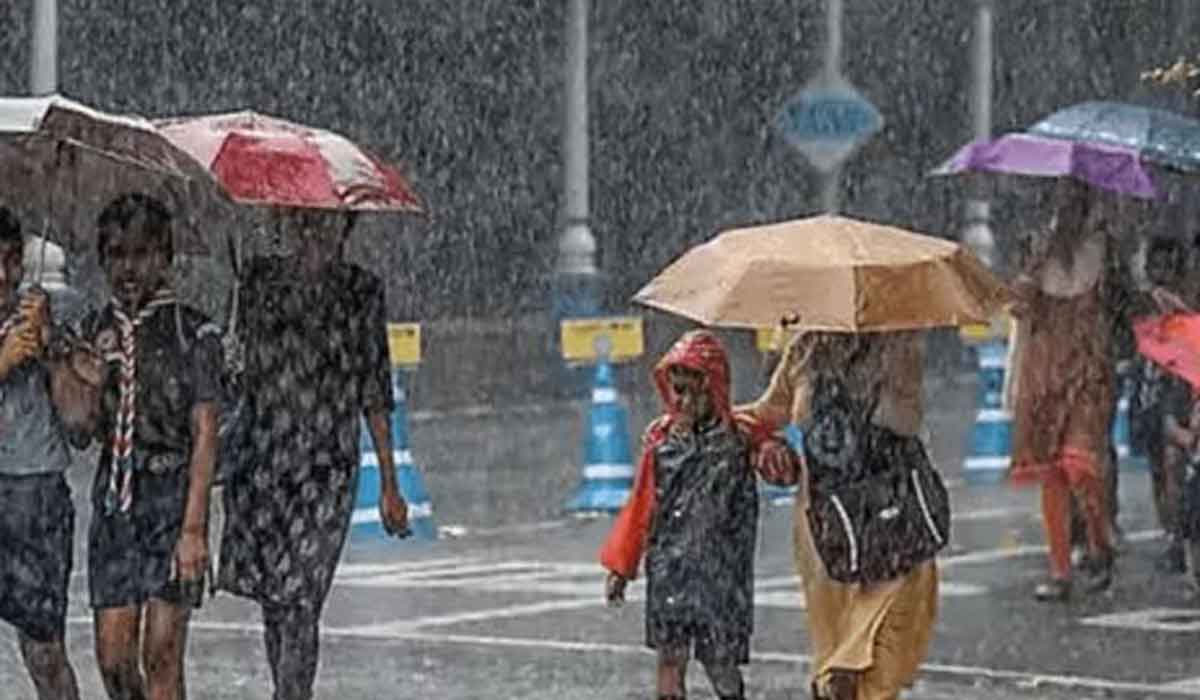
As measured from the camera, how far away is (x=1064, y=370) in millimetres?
13539

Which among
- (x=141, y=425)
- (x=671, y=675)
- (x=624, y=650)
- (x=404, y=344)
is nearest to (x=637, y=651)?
(x=624, y=650)

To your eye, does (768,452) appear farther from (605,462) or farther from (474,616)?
(605,462)

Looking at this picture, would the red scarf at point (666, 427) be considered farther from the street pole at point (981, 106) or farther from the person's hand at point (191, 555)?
the street pole at point (981, 106)

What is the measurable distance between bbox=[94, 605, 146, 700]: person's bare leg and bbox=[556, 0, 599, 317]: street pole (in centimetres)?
1950

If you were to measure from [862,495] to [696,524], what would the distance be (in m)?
0.51

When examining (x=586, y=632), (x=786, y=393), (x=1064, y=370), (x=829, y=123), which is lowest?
(x=586, y=632)

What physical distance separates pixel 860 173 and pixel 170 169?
95.4 ft

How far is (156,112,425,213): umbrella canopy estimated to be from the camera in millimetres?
8930

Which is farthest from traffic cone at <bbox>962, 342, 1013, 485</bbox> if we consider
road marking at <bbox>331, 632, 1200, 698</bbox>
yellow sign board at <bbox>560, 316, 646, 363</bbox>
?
road marking at <bbox>331, 632, 1200, 698</bbox>

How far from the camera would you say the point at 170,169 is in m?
8.43

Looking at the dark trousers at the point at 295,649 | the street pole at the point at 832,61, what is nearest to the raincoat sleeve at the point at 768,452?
the dark trousers at the point at 295,649

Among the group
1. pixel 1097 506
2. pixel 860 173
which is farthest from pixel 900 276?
pixel 860 173

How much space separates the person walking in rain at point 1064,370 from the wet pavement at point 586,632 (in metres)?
0.48

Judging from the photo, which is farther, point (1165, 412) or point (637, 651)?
point (1165, 412)
